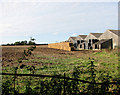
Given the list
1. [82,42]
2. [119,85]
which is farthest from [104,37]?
[119,85]

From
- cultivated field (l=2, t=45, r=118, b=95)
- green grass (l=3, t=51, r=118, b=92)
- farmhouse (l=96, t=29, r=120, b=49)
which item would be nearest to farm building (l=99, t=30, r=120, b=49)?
farmhouse (l=96, t=29, r=120, b=49)

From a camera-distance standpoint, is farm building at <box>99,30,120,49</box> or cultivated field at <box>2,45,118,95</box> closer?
cultivated field at <box>2,45,118,95</box>

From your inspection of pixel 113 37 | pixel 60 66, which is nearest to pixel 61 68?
pixel 60 66

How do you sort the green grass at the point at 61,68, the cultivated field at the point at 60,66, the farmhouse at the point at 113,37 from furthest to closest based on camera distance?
the farmhouse at the point at 113,37 → the green grass at the point at 61,68 → the cultivated field at the point at 60,66

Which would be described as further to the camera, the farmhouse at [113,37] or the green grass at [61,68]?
the farmhouse at [113,37]

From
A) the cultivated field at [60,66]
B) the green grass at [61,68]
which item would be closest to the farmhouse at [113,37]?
the cultivated field at [60,66]

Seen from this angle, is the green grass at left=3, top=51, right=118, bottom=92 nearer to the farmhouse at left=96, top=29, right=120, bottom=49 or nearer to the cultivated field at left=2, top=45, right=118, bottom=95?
the cultivated field at left=2, top=45, right=118, bottom=95

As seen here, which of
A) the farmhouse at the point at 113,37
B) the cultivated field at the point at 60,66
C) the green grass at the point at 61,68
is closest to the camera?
the cultivated field at the point at 60,66

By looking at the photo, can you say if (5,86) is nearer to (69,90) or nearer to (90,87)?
(69,90)

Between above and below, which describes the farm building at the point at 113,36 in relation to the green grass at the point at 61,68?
above

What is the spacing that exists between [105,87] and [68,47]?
2155cm

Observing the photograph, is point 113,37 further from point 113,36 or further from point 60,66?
point 60,66

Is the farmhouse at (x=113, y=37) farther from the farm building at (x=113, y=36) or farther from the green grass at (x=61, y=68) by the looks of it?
the green grass at (x=61, y=68)

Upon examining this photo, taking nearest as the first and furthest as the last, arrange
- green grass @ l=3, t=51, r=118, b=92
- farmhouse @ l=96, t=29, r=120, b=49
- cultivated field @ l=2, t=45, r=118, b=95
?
1. cultivated field @ l=2, t=45, r=118, b=95
2. green grass @ l=3, t=51, r=118, b=92
3. farmhouse @ l=96, t=29, r=120, b=49
